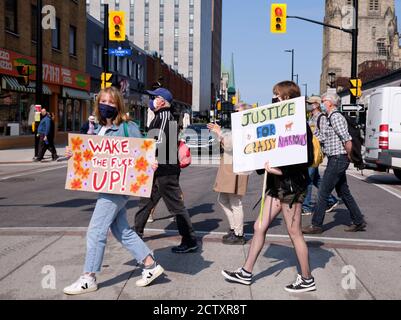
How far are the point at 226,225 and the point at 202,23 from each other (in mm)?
120244

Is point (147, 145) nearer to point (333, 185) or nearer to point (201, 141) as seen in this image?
point (333, 185)

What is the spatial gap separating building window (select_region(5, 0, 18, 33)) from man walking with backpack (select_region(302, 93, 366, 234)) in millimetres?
19906

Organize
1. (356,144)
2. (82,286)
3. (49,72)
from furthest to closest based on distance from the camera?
1. (49,72)
2. (356,144)
3. (82,286)

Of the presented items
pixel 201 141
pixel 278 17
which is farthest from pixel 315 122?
pixel 201 141

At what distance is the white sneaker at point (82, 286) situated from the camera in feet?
14.4

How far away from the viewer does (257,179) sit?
14.0m

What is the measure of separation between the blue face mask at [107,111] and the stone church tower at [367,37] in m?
110

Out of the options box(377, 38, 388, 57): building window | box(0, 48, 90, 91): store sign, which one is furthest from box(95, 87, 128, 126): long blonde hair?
box(377, 38, 388, 57): building window

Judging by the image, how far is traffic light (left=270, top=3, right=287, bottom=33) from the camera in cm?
1923

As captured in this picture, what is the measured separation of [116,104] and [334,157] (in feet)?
11.9

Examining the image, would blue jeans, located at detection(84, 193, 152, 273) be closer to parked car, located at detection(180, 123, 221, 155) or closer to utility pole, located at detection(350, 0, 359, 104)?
utility pole, located at detection(350, 0, 359, 104)

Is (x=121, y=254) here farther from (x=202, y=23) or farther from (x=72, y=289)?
(x=202, y=23)

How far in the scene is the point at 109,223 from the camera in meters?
4.46

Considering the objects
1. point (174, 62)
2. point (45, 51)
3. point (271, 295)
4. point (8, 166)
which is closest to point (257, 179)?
point (8, 166)
